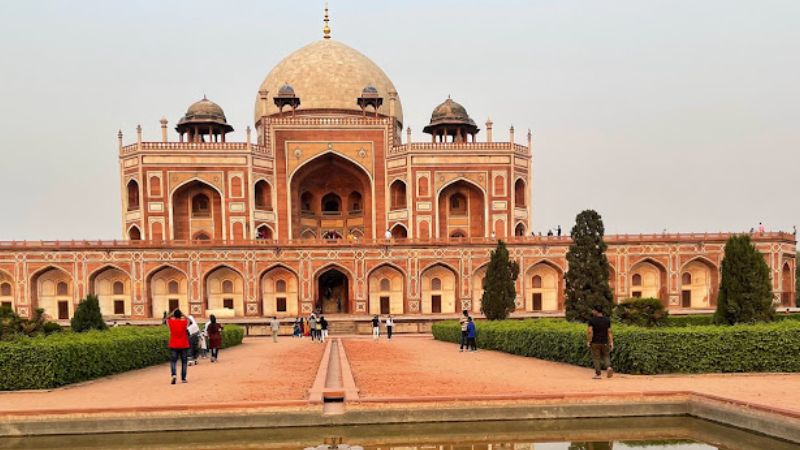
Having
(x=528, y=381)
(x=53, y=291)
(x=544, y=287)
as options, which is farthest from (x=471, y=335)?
(x=53, y=291)

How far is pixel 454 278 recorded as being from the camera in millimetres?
32594

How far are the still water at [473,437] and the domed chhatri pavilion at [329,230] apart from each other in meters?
18.2

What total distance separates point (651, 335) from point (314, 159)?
96.9ft

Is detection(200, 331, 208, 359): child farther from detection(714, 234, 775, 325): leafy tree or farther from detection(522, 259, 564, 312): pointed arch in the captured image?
detection(522, 259, 564, 312): pointed arch

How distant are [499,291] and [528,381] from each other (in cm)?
1027

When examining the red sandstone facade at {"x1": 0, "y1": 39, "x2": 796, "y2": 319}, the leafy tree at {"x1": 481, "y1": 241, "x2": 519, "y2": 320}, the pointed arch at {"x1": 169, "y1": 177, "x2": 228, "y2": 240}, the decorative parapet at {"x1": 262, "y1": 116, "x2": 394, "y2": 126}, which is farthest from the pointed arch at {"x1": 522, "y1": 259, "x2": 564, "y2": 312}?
the pointed arch at {"x1": 169, "y1": 177, "x2": 228, "y2": 240}

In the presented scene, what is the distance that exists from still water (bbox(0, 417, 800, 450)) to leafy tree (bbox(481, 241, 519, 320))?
12.2 metres

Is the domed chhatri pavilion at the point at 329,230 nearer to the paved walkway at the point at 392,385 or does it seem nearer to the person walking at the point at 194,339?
the person walking at the point at 194,339

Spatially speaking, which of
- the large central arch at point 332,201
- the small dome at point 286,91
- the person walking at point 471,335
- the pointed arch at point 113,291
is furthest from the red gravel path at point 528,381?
the small dome at point 286,91

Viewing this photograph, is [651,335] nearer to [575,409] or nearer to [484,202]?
[575,409]

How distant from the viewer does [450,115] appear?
39.3 metres

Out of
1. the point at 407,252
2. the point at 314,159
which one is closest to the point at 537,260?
the point at 407,252

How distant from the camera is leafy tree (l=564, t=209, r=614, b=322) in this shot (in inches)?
648

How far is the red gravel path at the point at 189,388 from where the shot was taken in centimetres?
858
